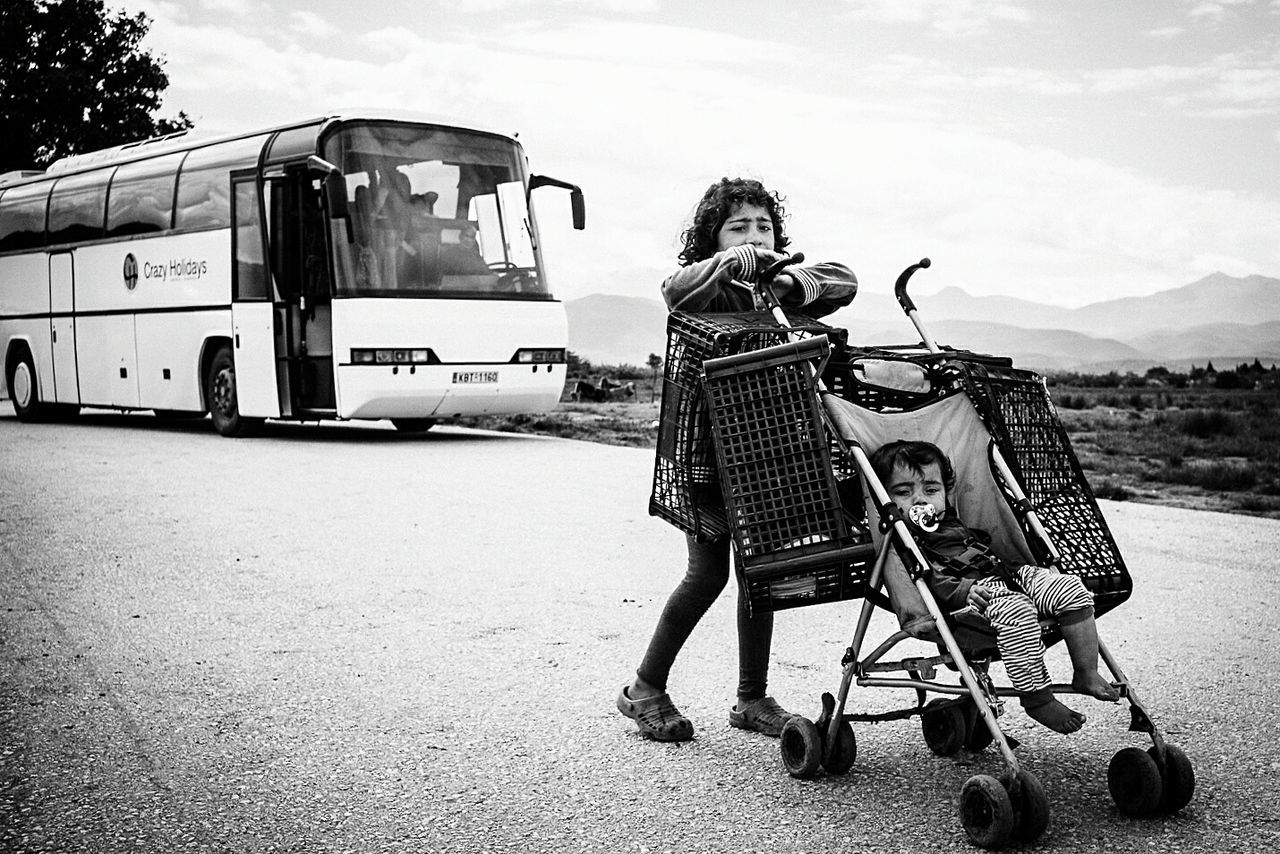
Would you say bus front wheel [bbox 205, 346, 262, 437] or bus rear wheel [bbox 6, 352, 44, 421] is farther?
bus rear wheel [bbox 6, 352, 44, 421]

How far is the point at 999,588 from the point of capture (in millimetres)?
3631

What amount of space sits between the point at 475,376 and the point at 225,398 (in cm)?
348

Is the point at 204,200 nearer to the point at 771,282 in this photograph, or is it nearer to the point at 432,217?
the point at 432,217

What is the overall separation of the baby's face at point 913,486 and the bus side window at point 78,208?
17.3 m

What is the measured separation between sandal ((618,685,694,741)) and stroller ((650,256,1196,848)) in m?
0.47

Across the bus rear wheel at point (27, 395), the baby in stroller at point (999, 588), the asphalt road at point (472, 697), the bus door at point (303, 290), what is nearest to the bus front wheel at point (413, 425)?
the bus door at point (303, 290)

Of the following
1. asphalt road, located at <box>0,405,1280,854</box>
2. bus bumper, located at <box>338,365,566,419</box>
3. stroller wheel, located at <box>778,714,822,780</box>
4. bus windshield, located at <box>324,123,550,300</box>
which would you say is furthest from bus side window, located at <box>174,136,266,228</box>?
stroller wheel, located at <box>778,714,822,780</box>

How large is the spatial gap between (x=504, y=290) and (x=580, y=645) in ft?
33.7

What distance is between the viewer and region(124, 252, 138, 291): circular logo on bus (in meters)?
18.0

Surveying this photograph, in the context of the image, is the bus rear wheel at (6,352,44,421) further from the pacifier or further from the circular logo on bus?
the pacifier

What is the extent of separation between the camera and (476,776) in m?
3.95

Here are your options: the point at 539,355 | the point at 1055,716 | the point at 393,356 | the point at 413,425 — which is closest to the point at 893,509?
the point at 1055,716

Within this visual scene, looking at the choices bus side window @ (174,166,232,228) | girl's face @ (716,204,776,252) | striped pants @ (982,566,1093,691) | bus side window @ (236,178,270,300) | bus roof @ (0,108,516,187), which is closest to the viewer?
striped pants @ (982,566,1093,691)

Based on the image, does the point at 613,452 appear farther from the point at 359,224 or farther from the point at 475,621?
the point at 475,621
